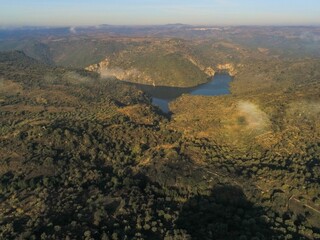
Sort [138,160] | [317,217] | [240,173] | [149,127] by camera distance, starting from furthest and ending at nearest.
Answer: [149,127]
[138,160]
[240,173]
[317,217]

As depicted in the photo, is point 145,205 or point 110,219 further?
point 145,205

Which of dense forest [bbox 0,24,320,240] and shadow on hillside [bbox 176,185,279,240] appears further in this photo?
dense forest [bbox 0,24,320,240]

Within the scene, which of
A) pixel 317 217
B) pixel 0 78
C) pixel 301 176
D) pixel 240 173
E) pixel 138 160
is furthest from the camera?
pixel 0 78

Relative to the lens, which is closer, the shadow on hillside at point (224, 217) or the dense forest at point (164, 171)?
the shadow on hillside at point (224, 217)

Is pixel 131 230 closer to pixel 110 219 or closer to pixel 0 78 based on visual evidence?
pixel 110 219

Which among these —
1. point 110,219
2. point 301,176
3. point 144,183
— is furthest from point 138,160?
point 301,176
